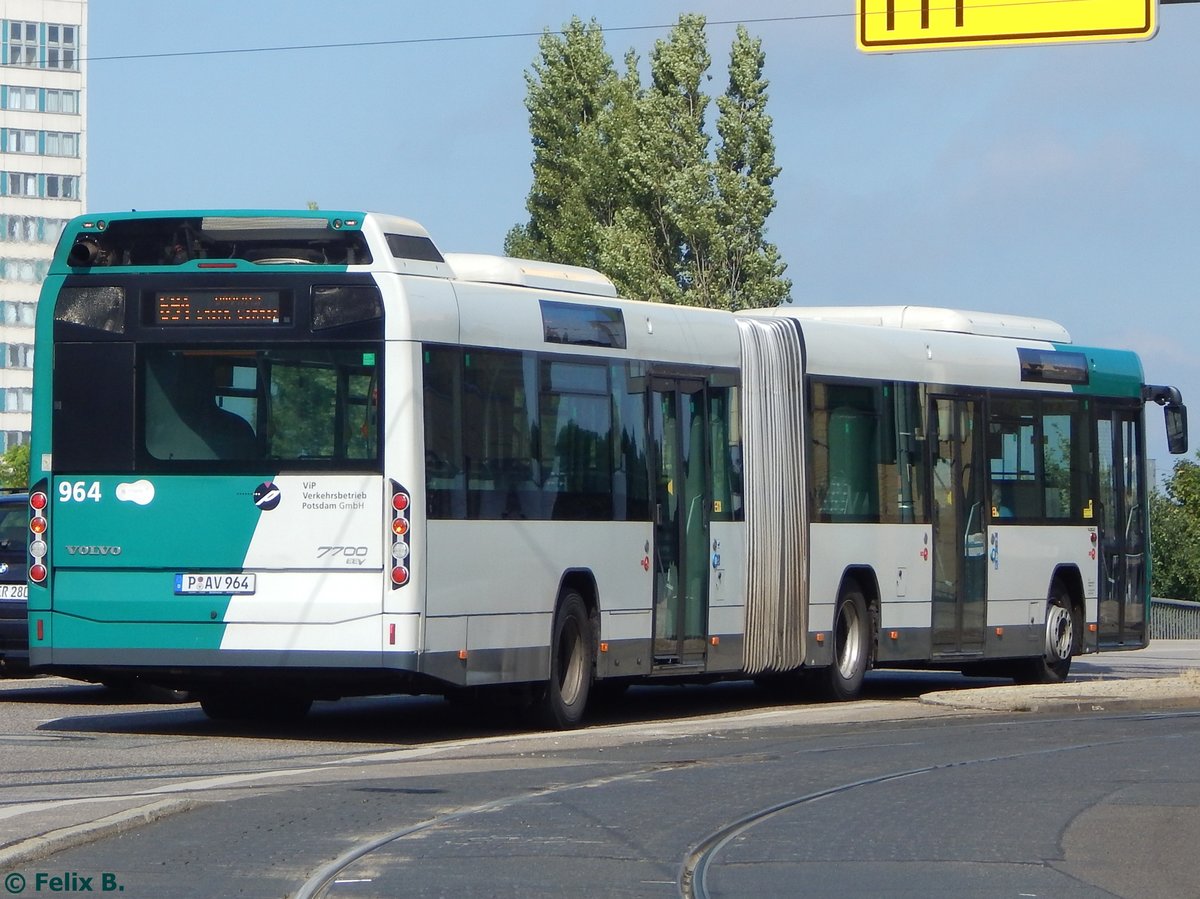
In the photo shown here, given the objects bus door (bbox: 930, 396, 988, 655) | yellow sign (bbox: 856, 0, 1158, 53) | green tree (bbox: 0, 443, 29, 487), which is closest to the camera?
yellow sign (bbox: 856, 0, 1158, 53)

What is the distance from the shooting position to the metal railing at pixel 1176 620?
138 feet

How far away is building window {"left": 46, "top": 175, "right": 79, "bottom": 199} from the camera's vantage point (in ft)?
417

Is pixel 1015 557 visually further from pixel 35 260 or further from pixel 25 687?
pixel 35 260

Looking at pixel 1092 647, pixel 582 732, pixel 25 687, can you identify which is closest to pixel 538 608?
pixel 582 732

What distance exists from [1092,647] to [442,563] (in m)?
10.3

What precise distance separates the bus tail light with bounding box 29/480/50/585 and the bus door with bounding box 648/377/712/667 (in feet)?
15.5

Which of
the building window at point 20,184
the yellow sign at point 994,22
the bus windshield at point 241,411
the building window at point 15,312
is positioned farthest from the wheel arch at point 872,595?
the building window at point 20,184

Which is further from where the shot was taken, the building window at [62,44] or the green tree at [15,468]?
the building window at [62,44]

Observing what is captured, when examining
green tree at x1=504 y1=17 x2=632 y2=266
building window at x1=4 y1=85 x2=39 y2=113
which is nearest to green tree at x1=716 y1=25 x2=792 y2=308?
green tree at x1=504 y1=17 x2=632 y2=266

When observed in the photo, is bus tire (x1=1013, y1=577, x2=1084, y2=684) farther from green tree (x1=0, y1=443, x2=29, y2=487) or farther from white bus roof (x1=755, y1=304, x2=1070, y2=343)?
green tree (x1=0, y1=443, x2=29, y2=487)

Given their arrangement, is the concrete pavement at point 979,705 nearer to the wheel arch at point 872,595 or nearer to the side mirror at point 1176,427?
the wheel arch at point 872,595

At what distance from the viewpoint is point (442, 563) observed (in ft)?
47.6

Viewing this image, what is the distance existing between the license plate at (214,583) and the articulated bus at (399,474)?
1 cm

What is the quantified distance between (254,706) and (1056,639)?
9.04 m
